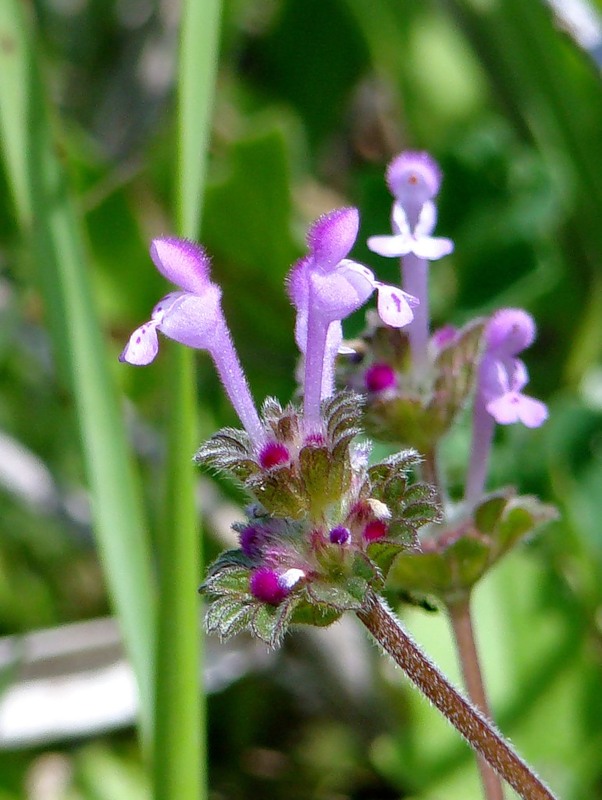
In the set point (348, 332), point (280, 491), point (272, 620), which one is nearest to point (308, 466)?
point (280, 491)

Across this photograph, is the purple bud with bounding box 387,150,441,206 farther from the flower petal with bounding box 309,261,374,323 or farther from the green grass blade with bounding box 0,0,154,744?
the green grass blade with bounding box 0,0,154,744

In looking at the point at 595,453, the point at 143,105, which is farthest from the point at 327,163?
the point at 595,453

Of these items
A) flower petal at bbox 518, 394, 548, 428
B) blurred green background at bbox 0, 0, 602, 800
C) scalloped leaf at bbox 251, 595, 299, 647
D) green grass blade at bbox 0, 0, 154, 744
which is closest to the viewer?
scalloped leaf at bbox 251, 595, 299, 647

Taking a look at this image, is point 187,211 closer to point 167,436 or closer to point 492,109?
point 167,436

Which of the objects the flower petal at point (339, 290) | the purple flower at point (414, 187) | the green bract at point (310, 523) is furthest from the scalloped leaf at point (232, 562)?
the purple flower at point (414, 187)

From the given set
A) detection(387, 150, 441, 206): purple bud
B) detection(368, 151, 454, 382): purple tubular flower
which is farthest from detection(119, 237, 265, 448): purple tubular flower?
detection(387, 150, 441, 206): purple bud

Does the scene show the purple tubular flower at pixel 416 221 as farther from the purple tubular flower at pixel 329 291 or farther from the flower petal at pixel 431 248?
the purple tubular flower at pixel 329 291
